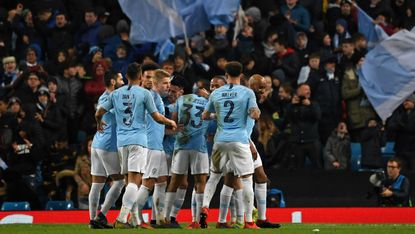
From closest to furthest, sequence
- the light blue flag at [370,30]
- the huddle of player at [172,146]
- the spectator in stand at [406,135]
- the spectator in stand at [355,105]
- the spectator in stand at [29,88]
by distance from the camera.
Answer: the huddle of player at [172,146] < the spectator in stand at [406,135] < the spectator in stand at [29,88] < the spectator in stand at [355,105] < the light blue flag at [370,30]

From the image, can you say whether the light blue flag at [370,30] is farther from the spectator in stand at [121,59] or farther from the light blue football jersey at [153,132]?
the light blue football jersey at [153,132]

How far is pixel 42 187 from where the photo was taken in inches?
1092

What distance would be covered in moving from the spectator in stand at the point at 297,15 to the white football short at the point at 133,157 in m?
11.8

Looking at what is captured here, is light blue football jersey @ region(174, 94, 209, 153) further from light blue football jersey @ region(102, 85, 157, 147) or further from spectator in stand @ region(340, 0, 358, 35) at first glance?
spectator in stand @ region(340, 0, 358, 35)

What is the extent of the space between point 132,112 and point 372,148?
352 inches

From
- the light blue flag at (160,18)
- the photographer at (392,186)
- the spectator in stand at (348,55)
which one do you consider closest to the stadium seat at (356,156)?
the spectator in stand at (348,55)

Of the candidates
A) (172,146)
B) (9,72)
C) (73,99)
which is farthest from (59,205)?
(172,146)

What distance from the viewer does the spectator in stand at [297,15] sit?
102ft

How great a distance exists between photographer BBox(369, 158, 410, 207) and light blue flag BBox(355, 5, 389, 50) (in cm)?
463

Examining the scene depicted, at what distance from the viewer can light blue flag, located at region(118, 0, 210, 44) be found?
2986 cm

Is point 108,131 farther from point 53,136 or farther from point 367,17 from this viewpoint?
point 367,17

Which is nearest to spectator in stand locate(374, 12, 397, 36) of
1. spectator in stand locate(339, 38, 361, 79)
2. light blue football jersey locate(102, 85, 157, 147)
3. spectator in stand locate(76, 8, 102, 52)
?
spectator in stand locate(339, 38, 361, 79)

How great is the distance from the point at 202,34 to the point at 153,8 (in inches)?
63.3

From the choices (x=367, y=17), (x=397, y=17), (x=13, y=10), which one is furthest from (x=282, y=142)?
(x=13, y=10)
